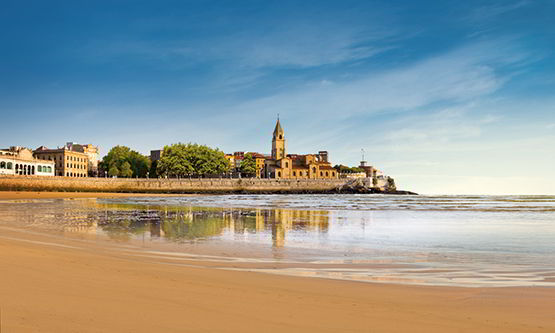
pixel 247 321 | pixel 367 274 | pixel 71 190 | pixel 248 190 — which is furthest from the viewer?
pixel 248 190

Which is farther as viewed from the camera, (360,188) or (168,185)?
(360,188)

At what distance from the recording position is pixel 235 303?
5.16 m

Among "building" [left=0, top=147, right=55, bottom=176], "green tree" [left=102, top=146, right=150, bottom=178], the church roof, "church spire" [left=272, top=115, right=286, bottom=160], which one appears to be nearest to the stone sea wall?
"building" [left=0, top=147, right=55, bottom=176]

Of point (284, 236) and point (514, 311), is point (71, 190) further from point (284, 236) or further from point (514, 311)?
point (514, 311)

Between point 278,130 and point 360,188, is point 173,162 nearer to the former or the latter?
point 278,130

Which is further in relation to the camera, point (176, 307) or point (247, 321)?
point (176, 307)

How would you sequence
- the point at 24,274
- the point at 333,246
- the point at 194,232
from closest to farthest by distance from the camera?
the point at 24,274 < the point at 333,246 < the point at 194,232

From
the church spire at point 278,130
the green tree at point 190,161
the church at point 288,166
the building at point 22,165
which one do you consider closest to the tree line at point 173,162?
the green tree at point 190,161

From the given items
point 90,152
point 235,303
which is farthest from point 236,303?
point 90,152

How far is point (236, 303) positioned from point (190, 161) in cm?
11986

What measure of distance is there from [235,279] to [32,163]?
373 ft

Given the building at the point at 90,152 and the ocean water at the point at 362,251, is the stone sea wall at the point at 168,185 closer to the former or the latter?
the building at the point at 90,152

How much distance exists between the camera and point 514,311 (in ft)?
16.8

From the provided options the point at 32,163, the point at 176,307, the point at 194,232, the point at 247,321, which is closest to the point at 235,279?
the point at 176,307
